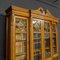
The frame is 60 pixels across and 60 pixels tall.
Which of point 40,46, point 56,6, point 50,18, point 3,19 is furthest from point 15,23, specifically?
point 56,6

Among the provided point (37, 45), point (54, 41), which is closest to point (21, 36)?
point (37, 45)

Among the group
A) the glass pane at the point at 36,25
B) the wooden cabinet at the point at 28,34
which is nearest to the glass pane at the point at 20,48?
the wooden cabinet at the point at 28,34

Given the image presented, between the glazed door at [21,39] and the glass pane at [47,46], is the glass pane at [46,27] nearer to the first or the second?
the glass pane at [47,46]

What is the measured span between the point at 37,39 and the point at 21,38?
1.70ft

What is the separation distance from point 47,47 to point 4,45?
1.27 meters

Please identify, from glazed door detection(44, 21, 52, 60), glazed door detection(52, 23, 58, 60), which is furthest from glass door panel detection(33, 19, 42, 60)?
glazed door detection(52, 23, 58, 60)

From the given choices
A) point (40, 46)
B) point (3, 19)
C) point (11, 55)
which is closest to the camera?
point (11, 55)

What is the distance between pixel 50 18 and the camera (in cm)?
351

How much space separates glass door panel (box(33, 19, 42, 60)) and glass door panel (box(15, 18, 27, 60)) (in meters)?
0.30

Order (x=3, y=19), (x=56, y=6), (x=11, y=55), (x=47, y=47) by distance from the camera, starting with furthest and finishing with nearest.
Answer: (x=56, y=6) → (x=47, y=47) → (x=3, y=19) → (x=11, y=55)

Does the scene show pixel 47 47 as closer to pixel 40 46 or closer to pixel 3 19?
pixel 40 46

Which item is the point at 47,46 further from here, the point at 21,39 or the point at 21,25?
the point at 21,25

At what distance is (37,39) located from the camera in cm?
313

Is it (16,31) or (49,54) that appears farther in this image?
(49,54)
